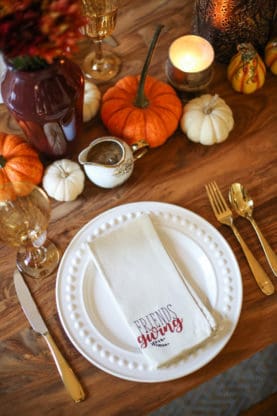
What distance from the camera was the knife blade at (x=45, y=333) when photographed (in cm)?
72

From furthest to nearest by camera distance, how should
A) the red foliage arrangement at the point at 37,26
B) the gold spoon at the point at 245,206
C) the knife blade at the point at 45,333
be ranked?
the gold spoon at the point at 245,206 < the knife blade at the point at 45,333 < the red foliage arrangement at the point at 37,26

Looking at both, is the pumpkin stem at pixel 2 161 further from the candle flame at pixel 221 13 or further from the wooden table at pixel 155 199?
the candle flame at pixel 221 13

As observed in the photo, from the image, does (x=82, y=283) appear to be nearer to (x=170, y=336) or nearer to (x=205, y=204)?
(x=170, y=336)

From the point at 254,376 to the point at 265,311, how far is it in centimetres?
69

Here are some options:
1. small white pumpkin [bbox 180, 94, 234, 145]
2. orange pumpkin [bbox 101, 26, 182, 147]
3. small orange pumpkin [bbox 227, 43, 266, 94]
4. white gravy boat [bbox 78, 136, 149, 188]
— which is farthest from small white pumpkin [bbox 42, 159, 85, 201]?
small orange pumpkin [bbox 227, 43, 266, 94]

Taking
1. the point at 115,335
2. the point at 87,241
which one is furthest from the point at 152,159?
the point at 115,335

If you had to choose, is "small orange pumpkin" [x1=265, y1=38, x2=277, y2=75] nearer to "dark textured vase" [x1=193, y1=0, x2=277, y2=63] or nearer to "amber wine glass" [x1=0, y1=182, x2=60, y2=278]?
"dark textured vase" [x1=193, y1=0, x2=277, y2=63]

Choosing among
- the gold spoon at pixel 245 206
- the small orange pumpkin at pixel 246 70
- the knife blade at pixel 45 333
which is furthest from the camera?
the small orange pumpkin at pixel 246 70

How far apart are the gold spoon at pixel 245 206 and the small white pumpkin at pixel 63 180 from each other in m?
0.29

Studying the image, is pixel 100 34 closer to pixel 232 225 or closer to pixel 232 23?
pixel 232 23

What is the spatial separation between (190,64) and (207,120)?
5.9 inches

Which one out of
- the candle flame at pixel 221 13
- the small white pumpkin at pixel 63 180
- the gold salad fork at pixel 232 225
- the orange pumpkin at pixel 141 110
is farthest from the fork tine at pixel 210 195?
the candle flame at pixel 221 13

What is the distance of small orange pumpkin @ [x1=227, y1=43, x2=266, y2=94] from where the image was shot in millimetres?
929

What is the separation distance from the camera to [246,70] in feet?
3.11
